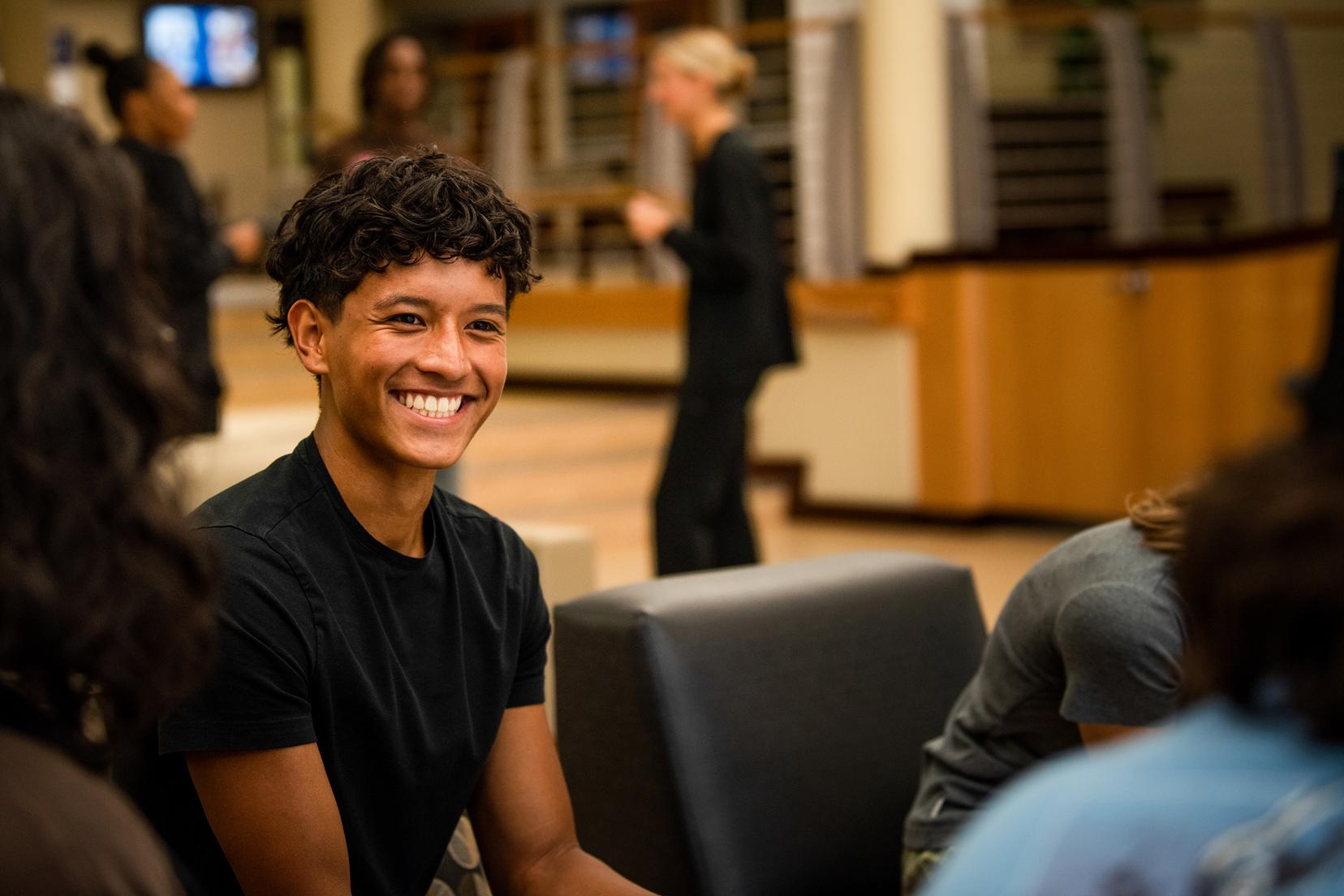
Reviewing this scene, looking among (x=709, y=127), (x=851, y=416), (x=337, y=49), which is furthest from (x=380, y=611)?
(x=337, y=49)

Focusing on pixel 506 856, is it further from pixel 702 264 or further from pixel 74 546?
pixel 702 264

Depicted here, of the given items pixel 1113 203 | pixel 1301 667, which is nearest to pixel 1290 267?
pixel 1113 203

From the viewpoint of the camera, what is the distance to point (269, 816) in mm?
1542

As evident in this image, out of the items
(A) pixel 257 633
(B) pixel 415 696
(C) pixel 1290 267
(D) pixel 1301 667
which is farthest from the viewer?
(C) pixel 1290 267

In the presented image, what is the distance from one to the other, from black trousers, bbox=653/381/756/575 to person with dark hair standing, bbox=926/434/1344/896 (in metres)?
3.50

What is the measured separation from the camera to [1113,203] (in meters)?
7.32

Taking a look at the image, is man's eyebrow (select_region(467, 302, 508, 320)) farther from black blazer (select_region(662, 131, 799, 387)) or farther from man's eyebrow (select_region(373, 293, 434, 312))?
black blazer (select_region(662, 131, 799, 387))

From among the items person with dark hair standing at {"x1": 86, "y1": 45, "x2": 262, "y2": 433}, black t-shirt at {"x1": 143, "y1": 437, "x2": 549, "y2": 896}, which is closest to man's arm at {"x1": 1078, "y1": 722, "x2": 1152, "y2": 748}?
black t-shirt at {"x1": 143, "y1": 437, "x2": 549, "y2": 896}

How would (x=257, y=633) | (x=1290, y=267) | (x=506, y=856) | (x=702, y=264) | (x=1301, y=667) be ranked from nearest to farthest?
(x=1301, y=667)
(x=257, y=633)
(x=506, y=856)
(x=702, y=264)
(x=1290, y=267)

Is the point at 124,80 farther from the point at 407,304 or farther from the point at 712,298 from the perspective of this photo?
the point at 407,304

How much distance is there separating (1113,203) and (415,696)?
620 cm

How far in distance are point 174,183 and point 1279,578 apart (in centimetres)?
389

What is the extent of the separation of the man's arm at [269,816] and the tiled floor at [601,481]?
3822 millimetres

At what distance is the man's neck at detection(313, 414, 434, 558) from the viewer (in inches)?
67.4
